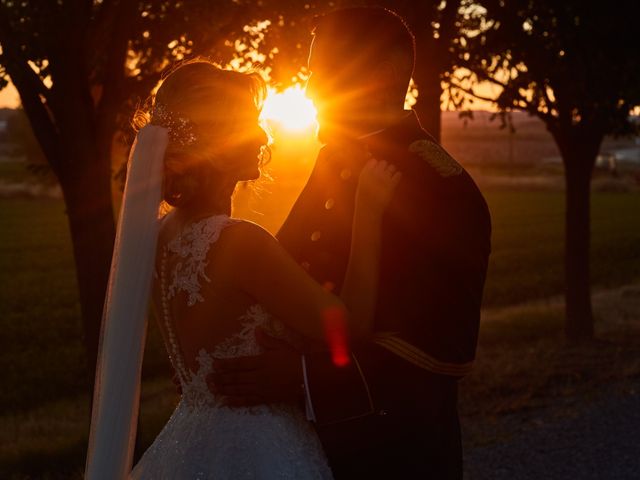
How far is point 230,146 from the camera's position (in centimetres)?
278

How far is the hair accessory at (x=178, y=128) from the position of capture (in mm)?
2766

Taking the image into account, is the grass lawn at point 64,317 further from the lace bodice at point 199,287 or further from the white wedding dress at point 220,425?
the lace bodice at point 199,287

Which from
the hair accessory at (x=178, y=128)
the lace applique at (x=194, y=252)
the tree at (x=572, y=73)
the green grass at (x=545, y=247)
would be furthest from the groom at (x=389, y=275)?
the green grass at (x=545, y=247)

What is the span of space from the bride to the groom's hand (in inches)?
1.1

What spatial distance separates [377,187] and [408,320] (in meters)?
0.38

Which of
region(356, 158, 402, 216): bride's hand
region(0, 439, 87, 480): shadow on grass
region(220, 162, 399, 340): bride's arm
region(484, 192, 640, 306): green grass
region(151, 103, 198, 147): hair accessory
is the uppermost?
region(151, 103, 198, 147): hair accessory

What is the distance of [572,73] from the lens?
11.0 metres

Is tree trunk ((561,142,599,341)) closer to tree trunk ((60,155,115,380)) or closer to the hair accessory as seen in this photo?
tree trunk ((60,155,115,380))

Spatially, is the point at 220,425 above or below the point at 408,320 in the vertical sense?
below

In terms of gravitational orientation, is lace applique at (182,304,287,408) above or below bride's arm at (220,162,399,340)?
below

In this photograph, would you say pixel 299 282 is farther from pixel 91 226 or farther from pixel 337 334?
pixel 91 226

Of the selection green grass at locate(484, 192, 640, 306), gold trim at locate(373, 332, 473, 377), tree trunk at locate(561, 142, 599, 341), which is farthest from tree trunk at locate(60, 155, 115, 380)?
green grass at locate(484, 192, 640, 306)

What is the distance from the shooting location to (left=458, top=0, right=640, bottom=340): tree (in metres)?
10.6

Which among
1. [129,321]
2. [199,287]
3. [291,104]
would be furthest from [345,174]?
[291,104]
